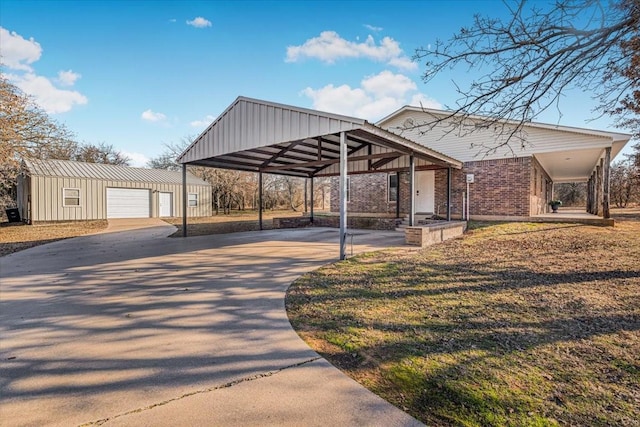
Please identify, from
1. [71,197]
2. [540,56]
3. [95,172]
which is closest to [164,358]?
[540,56]

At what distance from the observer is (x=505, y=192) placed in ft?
42.4

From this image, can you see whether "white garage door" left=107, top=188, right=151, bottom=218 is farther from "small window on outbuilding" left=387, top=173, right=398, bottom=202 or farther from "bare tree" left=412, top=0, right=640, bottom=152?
"bare tree" left=412, top=0, right=640, bottom=152

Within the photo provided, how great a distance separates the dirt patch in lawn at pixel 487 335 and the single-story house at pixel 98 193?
19.9 meters

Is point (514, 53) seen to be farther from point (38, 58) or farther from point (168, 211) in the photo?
point (168, 211)

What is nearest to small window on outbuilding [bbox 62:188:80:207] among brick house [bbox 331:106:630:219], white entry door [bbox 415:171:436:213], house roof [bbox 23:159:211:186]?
house roof [bbox 23:159:211:186]

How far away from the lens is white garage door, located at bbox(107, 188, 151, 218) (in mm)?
20422

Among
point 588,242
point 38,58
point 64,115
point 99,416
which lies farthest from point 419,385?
point 64,115

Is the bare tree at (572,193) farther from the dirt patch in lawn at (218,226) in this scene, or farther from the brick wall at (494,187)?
the dirt patch in lawn at (218,226)

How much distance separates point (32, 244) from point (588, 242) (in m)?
15.9

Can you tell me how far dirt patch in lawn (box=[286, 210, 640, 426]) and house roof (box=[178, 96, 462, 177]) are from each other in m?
3.14

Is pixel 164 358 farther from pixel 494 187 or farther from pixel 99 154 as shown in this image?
pixel 99 154

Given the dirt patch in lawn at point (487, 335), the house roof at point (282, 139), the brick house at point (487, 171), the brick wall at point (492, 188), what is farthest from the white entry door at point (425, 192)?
the dirt patch in lawn at point (487, 335)

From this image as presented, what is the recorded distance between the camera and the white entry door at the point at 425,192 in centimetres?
1499

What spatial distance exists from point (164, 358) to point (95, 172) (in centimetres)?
2274
